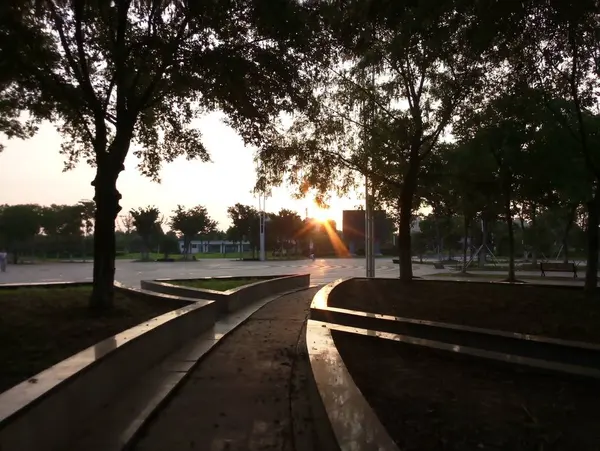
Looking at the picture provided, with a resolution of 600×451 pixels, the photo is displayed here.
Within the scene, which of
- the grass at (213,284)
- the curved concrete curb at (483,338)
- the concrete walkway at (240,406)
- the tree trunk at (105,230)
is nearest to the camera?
the concrete walkway at (240,406)

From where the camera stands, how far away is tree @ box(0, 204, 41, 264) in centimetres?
5828

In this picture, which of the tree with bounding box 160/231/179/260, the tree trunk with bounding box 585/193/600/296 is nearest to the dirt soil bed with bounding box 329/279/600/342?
the tree trunk with bounding box 585/193/600/296

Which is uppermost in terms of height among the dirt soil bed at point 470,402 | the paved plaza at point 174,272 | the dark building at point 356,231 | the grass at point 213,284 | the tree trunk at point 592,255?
the dark building at point 356,231

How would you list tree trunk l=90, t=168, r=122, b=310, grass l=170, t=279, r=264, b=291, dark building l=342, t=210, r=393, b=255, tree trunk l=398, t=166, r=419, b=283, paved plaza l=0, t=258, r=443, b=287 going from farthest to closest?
1. dark building l=342, t=210, r=393, b=255
2. paved plaza l=0, t=258, r=443, b=287
3. grass l=170, t=279, r=264, b=291
4. tree trunk l=398, t=166, r=419, b=283
5. tree trunk l=90, t=168, r=122, b=310

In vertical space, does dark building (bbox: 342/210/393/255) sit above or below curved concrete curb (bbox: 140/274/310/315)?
above

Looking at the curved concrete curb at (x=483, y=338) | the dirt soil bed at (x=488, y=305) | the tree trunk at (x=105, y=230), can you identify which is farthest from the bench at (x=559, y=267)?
the tree trunk at (x=105, y=230)

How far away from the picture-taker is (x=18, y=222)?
58375 mm

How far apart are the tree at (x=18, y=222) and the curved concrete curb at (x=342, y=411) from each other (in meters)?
59.7

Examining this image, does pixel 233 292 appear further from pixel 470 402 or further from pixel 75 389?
pixel 75 389

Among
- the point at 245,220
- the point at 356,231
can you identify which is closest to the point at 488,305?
the point at 245,220

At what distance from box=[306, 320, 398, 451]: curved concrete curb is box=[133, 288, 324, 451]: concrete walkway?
1.11 ft

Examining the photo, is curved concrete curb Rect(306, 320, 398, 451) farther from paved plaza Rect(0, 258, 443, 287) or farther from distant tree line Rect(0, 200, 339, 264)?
distant tree line Rect(0, 200, 339, 264)

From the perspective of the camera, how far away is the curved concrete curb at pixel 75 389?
3.38 meters

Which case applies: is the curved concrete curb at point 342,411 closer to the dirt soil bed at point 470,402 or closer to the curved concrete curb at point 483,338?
the dirt soil bed at point 470,402
